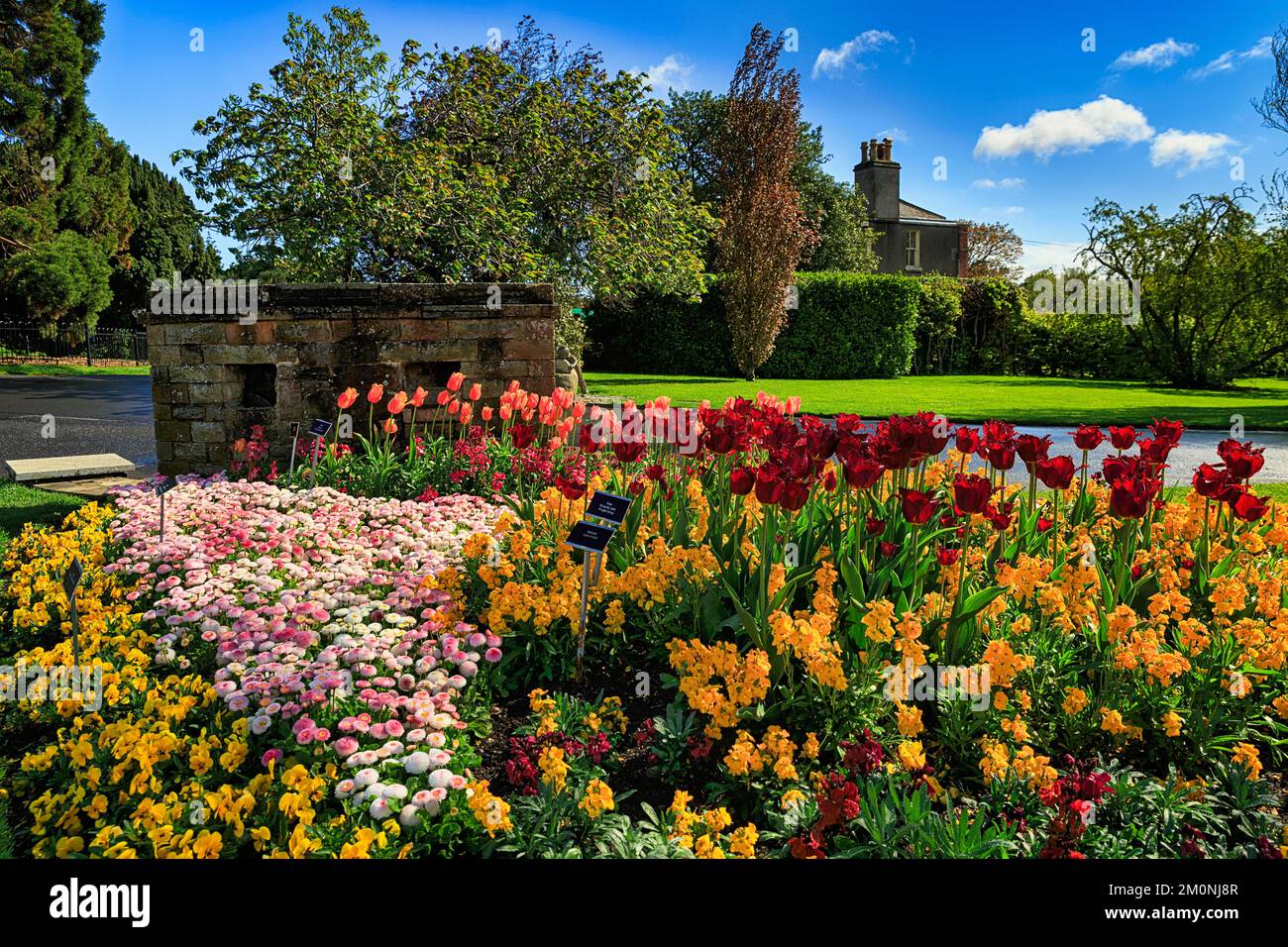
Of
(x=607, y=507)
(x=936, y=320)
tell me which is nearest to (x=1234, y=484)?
(x=607, y=507)

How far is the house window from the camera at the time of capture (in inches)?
1772

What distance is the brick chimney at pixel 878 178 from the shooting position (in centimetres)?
4294

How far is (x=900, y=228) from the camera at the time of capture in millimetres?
44125

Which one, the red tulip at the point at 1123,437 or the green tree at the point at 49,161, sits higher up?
the green tree at the point at 49,161

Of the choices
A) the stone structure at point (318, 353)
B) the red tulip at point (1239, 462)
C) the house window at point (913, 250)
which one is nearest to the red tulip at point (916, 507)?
the red tulip at point (1239, 462)

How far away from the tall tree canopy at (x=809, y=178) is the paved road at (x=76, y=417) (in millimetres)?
22372

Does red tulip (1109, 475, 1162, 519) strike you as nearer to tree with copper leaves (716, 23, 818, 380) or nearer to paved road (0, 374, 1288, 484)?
paved road (0, 374, 1288, 484)

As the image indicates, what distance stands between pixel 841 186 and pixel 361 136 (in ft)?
94.7

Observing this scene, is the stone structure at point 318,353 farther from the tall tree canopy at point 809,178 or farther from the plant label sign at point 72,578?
the tall tree canopy at point 809,178

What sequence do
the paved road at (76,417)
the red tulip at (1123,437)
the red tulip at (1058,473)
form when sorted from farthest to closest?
the paved road at (76,417), the red tulip at (1123,437), the red tulip at (1058,473)

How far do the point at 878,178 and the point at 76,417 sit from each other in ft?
123

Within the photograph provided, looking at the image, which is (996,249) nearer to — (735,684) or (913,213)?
(913,213)

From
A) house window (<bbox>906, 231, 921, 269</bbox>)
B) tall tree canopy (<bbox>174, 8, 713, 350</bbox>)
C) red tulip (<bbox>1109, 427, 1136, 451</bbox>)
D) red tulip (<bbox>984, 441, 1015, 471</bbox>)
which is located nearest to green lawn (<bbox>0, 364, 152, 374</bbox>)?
tall tree canopy (<bbox>174, 8, 713, 350</bbox>)
